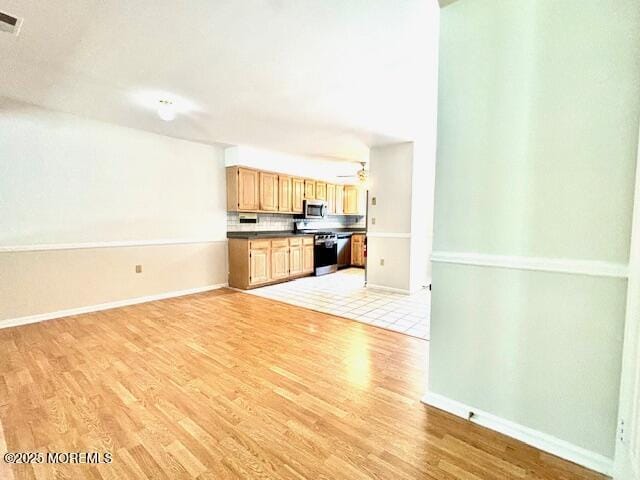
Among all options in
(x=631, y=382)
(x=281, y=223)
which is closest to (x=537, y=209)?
(x=631, y=382)

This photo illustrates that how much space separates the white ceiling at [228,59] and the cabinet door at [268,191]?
5.91ft

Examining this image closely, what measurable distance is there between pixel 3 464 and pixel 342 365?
2022 mm

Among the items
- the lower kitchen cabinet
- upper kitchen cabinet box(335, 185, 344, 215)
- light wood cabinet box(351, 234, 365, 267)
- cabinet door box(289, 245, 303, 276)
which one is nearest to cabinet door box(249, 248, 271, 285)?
the lower kitchen cabinet

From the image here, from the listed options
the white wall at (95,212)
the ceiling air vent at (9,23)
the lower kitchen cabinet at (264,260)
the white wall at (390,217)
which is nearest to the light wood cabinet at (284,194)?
the lower kitchen cabinet at (264,260)

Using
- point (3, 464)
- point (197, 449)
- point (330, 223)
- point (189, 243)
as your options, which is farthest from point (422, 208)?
point (3, 464)

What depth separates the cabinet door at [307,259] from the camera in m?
6.13

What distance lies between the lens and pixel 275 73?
2502mm

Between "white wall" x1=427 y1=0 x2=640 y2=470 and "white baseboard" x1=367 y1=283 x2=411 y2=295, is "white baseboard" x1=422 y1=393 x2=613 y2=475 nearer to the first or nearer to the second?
"white wall" x1=427 y1=0 x2=640 y2=470

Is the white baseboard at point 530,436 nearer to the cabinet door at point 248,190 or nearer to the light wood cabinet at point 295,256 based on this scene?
the light wood cabinet at point 295,256

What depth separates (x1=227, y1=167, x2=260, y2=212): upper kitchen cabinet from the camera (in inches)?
203

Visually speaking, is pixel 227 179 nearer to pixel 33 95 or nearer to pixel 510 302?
pixel 33 95

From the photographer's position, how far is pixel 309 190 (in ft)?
21.7

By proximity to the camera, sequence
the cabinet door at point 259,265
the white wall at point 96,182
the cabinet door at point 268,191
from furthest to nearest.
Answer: the cabinet door at point 268,191, the cabinet door at point 259,265, the white wall at point 96,182

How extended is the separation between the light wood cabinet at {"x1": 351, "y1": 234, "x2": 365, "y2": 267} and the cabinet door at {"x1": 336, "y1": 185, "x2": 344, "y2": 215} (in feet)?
2.65
